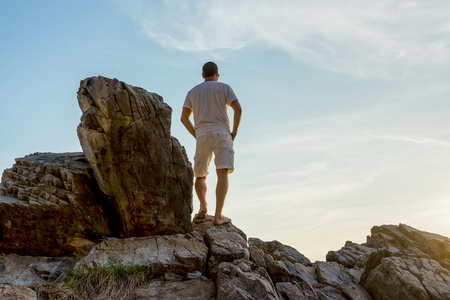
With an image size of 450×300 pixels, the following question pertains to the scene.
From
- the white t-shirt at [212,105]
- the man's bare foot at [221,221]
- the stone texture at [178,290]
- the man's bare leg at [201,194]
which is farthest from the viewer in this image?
the man's bare leg at [201,194]

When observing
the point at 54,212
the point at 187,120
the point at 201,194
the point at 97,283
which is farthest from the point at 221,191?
the point at 54,212

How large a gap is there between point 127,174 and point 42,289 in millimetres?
2854

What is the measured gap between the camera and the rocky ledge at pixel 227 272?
307 inches

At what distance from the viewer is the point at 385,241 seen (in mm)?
14117

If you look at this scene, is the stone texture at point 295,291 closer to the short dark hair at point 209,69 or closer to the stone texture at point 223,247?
the stone texture at point 223,247

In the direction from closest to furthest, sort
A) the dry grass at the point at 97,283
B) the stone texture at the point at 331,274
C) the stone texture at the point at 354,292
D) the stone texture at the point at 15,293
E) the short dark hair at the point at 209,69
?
the stone texture at the point at 15,293 → the dry grass at the point at 97,283 → the stone texture at the point at 354,292 → the stone texture at the point at 331,274 → the short dark hair at the point at 209,69

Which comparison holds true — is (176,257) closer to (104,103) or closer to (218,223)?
(218,223)

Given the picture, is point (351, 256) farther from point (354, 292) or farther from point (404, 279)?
point (404, 279)

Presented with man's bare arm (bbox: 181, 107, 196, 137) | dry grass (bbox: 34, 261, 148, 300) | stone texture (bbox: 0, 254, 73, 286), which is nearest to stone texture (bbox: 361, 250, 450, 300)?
dry grass (bbox: 34, 261, 148, 300)

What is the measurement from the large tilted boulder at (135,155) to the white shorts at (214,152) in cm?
89

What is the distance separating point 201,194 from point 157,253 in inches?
97.3

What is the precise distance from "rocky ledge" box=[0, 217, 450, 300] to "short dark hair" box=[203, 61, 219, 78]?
3.81 meters

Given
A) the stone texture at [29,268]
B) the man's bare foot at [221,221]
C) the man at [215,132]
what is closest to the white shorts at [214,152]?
the man at [215,132]

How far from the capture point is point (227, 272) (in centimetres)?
805
